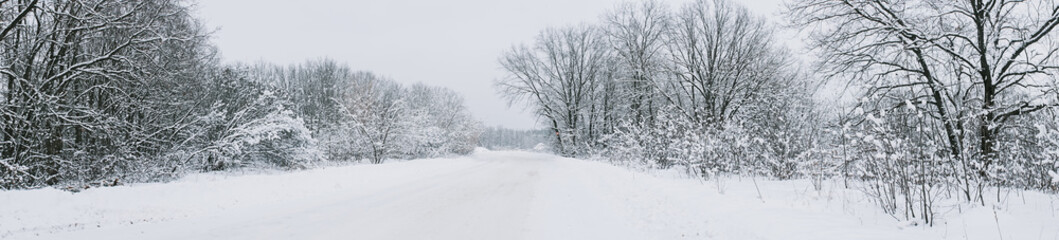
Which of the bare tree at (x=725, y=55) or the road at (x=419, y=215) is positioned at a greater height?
the bare tree at (x=725, y=55)

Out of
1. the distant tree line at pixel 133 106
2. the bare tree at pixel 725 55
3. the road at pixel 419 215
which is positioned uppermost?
the bare tree at pixel 725 55

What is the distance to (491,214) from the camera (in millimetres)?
6242

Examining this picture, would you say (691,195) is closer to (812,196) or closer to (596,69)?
Result: (812,196)

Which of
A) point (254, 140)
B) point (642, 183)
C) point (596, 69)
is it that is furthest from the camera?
point (596, 69)

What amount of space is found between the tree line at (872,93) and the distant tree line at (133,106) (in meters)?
12.3

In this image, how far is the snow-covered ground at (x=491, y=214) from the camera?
393cm

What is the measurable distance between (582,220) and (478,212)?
61.3 inches

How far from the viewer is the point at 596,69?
94.8 ft

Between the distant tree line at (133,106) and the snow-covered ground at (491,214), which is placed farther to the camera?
the distant tree line at (133,106)

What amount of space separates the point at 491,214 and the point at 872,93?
7097 mm

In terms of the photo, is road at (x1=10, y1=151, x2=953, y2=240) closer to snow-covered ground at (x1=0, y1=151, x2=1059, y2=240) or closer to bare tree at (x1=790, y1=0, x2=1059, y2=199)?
snow-covered ground at (x1=0, y1=151, x2=1059, y2=240)

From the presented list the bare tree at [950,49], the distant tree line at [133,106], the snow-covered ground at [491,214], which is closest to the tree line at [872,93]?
the bare tree at [950,49]

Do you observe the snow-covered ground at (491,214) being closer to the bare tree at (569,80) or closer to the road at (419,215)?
the road at (419,215)

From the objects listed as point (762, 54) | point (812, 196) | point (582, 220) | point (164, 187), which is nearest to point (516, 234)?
point (582, 220)
